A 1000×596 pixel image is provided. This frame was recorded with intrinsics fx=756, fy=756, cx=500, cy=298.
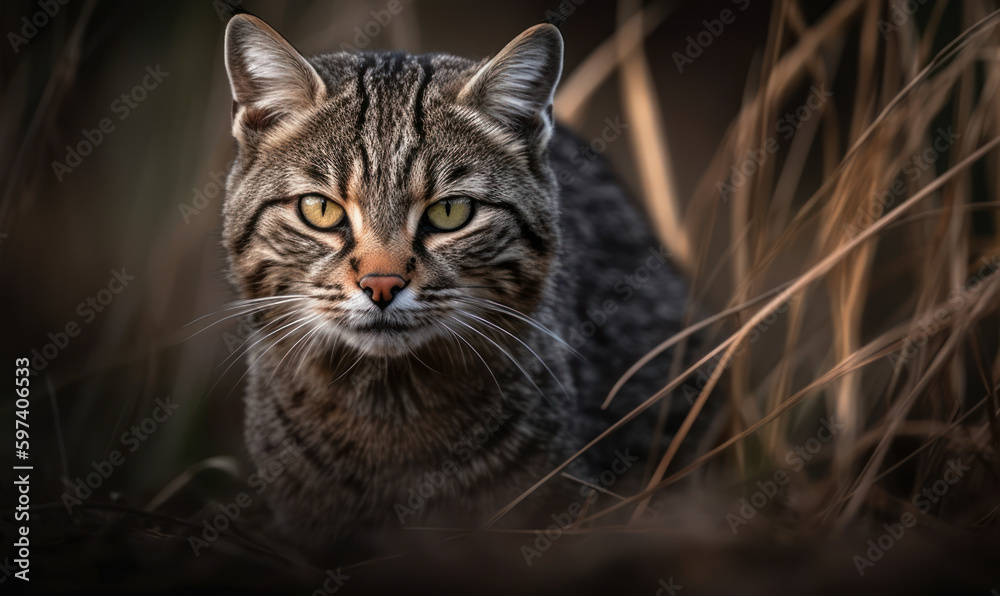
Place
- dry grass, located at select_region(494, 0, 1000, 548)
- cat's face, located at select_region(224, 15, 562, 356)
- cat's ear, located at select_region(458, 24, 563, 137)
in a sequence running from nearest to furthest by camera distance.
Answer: dry grass, located at select_region(494, 0, 1000, 548) → cat's face, located at select_region(224, 15, 562, 356) → cat's ear, located at select_region(458, 24, 563, 137)

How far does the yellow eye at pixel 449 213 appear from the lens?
72.8 inches

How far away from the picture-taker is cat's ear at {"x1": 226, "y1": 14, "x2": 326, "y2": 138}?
5.92ft

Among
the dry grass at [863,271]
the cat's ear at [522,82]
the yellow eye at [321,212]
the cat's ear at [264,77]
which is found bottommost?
the dry grass at [863,271]

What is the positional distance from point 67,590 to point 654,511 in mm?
1206

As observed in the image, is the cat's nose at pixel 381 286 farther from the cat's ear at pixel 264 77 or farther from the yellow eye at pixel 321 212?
the cat's ear at pixel 264 77

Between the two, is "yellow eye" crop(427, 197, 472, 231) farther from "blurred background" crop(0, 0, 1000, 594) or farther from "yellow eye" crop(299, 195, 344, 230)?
"blurred background" crop(0, 0, 1000, 594)

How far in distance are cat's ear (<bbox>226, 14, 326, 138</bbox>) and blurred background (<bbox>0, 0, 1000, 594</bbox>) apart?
94 mm

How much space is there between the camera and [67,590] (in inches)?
54.4

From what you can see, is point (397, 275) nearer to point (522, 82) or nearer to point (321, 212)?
point (321, 212)

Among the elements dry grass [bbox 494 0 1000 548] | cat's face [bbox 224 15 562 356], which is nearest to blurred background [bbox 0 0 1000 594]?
dry grass [bbox 494 0 1000 548]

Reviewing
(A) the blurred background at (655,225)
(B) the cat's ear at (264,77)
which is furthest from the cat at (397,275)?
(A) the blurred background at (655,225)

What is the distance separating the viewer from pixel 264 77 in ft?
6.23

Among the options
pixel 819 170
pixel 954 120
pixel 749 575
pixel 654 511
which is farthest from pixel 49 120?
pixel 819 170

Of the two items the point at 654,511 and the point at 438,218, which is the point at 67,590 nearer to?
the point at 438,218
